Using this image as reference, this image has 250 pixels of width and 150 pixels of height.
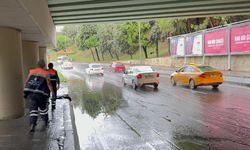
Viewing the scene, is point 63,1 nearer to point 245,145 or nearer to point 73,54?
point 245,145

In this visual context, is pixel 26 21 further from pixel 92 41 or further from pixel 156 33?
pixel 92 41

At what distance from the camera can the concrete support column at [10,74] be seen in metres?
7.17

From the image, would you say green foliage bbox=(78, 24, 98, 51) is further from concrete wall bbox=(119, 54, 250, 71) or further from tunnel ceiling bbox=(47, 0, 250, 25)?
tunnel ceiling bbox=(47, 0, 250, 25)

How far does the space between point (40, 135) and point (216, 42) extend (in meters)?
23.0

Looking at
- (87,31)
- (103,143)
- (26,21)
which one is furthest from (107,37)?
(103,143)

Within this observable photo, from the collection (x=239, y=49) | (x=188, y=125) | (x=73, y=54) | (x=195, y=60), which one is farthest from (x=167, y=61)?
(x=73, y=54)

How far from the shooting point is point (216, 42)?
2489 centimetres

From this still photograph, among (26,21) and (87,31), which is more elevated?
(87,31)

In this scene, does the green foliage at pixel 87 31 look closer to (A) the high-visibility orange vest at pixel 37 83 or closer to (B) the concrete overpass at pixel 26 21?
(B) the concrete overpass at pixel 26 21

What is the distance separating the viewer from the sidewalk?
→ 4.96 metres

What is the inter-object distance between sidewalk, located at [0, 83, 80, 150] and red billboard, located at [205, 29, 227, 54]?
20568 millimetres

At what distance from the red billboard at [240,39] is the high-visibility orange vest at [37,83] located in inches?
779

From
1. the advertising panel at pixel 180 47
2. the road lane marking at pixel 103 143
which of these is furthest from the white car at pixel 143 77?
the advertising panel at pixel 180 47

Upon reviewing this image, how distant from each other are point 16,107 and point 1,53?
5.89ft
